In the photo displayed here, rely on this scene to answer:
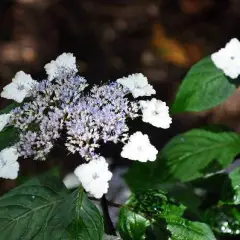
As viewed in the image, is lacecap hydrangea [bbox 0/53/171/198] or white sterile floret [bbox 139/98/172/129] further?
white sterile floret [bbox 139/98/172/129]

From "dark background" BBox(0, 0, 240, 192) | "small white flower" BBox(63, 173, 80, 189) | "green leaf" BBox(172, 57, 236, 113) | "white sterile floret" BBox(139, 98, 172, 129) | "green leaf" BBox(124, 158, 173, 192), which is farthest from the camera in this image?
"dark background" BBox(0, 0, 240, 192)

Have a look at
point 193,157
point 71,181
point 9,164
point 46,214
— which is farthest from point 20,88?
point 71,181

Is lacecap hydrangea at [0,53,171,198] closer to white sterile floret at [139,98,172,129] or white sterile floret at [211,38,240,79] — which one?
white sterile floret at [139,98,172,129]

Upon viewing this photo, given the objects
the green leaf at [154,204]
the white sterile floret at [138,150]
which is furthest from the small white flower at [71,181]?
the white sterile floret at [138,150]

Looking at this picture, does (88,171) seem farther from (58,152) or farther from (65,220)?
(58,152)

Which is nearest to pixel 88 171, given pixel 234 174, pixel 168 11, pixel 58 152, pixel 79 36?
pixel 234 174

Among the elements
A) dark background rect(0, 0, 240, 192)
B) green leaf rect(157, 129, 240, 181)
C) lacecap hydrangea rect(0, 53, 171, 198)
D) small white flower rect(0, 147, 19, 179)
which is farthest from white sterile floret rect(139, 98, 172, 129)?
dark background rect(0, 0, 240, 192)

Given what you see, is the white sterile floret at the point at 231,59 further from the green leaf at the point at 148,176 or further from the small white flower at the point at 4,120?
the small white flower at the point at 4,120
